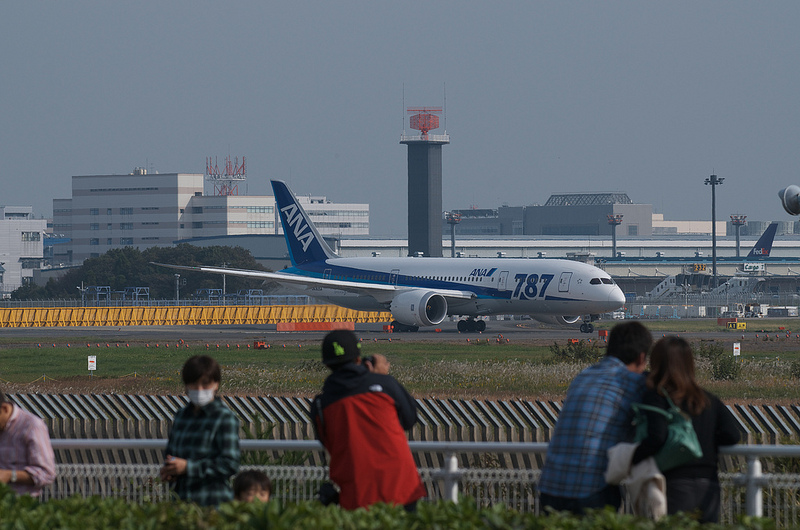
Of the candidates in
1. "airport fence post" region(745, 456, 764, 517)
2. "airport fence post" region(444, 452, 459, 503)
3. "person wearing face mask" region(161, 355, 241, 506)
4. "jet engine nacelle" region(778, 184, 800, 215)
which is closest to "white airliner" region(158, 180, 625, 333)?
"jet engine nacelle" region(778, 184, 800, 215)

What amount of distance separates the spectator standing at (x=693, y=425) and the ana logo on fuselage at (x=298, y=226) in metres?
49.8

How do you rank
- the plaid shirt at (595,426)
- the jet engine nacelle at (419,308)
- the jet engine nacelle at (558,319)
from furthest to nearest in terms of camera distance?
1. the jet engine nacelle at (558,319)
2. the jet engine nacelle at (419,308)
3. the plaid shirt at (595,426)

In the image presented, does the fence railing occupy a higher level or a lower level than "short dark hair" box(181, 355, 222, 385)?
lower

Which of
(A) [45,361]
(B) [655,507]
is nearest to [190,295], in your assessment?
(A) [45,361]

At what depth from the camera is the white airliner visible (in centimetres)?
4550

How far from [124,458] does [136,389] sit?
11.0 m

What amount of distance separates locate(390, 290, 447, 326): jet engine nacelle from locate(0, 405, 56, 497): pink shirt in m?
40.2

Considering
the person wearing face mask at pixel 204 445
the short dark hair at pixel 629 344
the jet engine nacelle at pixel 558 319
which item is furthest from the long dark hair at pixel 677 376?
the jet engine nacelle at pixel 558 319

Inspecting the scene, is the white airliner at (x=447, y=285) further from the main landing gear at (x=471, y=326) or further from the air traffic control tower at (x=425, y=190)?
the air traffic control tower at (x=425, y=190)

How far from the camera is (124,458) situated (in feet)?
40.5

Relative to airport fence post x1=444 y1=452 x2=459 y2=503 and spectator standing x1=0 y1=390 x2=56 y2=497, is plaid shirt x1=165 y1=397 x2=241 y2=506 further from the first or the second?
airport fence post x1=444 y1=452 x2=459 y2=503

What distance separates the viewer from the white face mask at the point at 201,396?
263 inches

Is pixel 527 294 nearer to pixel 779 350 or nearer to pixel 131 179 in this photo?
pixel 779 350

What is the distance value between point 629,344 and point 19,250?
172 meters
